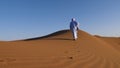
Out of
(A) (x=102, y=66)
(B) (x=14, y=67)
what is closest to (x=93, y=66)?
(A) (x=102, y=66)

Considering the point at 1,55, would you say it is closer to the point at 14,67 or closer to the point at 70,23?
the point at 14,67

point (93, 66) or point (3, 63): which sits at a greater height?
point (3, 63)

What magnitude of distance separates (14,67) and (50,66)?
3.47 ft

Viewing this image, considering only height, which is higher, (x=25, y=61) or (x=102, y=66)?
(x=25, y=61)

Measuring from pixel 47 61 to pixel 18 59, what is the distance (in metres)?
0.79

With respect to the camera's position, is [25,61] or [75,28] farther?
[75,28]

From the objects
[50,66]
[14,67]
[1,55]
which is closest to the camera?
[14,67]

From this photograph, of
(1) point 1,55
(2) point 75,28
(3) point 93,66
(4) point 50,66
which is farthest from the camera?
(2) point 75,28

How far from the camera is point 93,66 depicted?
784 centimetres

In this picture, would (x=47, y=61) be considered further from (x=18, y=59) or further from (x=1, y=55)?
(x=1, y=55)

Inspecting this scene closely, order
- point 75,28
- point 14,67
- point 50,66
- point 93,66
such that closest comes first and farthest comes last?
point 14,67, point 50,66, point 93,66, point 75,28

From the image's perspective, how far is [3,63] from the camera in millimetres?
5977

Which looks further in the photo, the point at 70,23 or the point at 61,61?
the point at 70,23

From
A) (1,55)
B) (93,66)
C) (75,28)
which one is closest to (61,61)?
(93,66)
